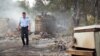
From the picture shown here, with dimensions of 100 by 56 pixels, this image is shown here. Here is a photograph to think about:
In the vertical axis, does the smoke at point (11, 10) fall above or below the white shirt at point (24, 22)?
above

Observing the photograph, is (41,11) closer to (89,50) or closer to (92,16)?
(92,16)

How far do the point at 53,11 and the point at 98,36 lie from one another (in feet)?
74.2

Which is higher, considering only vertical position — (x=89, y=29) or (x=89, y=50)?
(x=89, y=29)

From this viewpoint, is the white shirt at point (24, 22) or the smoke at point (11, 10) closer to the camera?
the white shirt at point (24, 22)

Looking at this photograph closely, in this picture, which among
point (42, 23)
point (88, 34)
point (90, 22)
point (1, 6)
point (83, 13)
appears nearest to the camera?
point (88, 34)

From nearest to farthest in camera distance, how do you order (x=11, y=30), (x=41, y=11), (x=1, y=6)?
(x=11, y=30) < (x=41, y=11) < (x=1, y=6)

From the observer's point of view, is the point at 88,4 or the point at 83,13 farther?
the point at 83,13

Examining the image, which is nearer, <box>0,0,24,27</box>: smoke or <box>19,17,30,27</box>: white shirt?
<box>19,17,30,27</box>: white shirt

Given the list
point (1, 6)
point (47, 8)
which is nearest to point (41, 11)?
point (47, 8)

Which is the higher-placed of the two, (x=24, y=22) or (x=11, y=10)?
(x=11, y=10)

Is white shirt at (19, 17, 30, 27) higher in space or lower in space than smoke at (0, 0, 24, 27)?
lower

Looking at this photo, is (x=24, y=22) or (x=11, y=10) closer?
(x=24, y=22)

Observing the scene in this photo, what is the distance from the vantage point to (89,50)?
10.6 feet

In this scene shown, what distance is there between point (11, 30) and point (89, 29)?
21914mm
